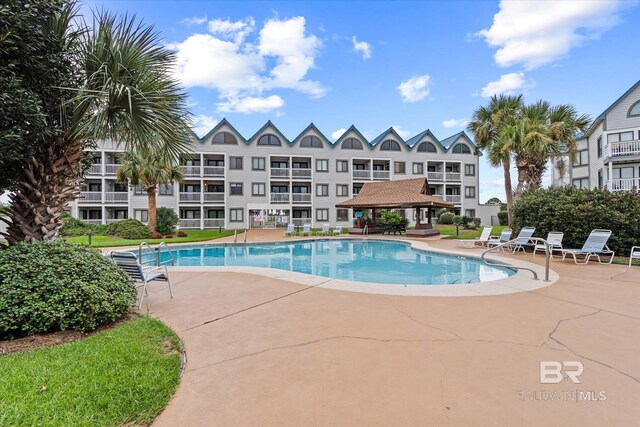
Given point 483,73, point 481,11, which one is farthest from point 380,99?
point 481,11

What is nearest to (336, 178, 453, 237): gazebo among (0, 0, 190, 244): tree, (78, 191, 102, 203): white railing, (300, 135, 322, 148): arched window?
(300, 135, 322, 148): arched window

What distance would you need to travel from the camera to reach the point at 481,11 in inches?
499

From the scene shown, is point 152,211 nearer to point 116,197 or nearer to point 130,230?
point 130,230

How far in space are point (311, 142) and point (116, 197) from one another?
21.5 m

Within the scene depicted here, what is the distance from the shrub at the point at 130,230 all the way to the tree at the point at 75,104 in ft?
62.6

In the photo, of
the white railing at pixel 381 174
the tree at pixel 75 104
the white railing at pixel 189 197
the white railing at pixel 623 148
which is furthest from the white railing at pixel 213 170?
the white railing at pixel 623 148

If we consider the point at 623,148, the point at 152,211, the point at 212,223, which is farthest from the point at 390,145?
the point at 152,211

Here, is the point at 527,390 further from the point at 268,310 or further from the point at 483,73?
the point at 483,73

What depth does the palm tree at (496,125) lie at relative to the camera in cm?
1958

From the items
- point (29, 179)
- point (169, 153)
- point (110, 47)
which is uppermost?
point (110, 47)

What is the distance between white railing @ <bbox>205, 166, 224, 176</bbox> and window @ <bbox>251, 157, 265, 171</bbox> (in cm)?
337

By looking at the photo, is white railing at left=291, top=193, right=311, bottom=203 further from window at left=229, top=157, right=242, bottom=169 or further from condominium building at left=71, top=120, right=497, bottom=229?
window at left=229, top=157, right=242, bottom=169

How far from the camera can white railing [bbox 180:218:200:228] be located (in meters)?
31.2

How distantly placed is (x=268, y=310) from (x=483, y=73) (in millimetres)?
17896
